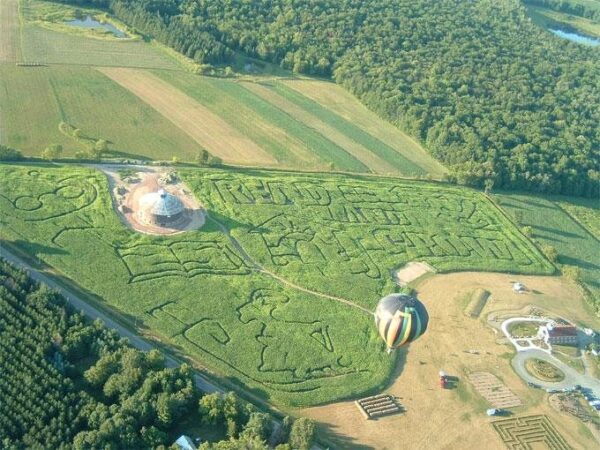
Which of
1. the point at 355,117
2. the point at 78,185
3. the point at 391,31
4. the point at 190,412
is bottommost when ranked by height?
the point at 190,412

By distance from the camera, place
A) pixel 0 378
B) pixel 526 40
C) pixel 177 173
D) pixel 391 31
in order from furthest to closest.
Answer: pixel 526 40
pixel 391 31
pixel 177 173
pixel 0 378

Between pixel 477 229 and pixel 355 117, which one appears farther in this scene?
pixel 355 117

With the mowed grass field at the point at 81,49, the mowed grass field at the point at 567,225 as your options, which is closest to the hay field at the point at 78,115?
the mowed grass field at the point at 81,49

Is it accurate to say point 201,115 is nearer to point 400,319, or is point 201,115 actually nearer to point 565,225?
point 400,319

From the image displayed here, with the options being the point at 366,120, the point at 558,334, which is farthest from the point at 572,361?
the point at 366,120

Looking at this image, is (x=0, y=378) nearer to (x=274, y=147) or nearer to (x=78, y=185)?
(x=78, y=185)

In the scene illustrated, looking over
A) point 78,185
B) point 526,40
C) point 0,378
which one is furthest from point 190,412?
point 526,40

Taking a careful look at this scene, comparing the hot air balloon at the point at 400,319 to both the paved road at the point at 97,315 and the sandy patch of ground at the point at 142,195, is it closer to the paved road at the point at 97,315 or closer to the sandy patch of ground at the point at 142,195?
the paved road at the point at 97,315

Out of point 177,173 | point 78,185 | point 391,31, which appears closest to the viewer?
→ point 78,185
